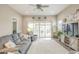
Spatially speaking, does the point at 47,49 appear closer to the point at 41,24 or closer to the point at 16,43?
the point at 16,43

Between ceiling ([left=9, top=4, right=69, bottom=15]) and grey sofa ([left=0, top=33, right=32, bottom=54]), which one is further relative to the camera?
ceiling ([left=9, top=4, right=69, bottom=15])

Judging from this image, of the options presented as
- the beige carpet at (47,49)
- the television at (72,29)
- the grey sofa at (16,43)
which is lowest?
the beige carpet at (47,49)

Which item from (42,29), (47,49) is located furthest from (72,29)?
(42,29)

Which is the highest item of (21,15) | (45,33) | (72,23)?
(21,15)

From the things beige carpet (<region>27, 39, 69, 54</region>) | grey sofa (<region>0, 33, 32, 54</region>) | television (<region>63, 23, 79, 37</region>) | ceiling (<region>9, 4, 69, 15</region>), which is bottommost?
beige carpet (<region>27, 39, 69, 54</region>)

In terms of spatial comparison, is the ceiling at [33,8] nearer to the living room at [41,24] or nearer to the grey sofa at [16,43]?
the living room at [41,24]

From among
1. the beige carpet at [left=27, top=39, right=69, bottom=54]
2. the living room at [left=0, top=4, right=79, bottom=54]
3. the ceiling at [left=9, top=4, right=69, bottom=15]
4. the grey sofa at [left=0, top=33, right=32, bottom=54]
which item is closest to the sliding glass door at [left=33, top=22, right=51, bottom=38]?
the living room at [left=0, top=4, right=79, bottom=54]

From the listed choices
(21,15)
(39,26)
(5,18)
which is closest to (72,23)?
(5,18)

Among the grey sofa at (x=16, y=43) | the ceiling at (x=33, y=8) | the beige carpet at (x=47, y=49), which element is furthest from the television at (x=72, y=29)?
the grey sofa at (x=16, y=43)

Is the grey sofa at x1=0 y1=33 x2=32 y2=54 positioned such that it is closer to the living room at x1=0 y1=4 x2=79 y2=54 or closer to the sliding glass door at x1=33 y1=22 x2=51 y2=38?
the living room at x1=0 y1=4 x2=79 y2=54

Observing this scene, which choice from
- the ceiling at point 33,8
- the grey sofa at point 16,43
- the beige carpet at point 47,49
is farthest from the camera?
the ceiling at point 33,8
